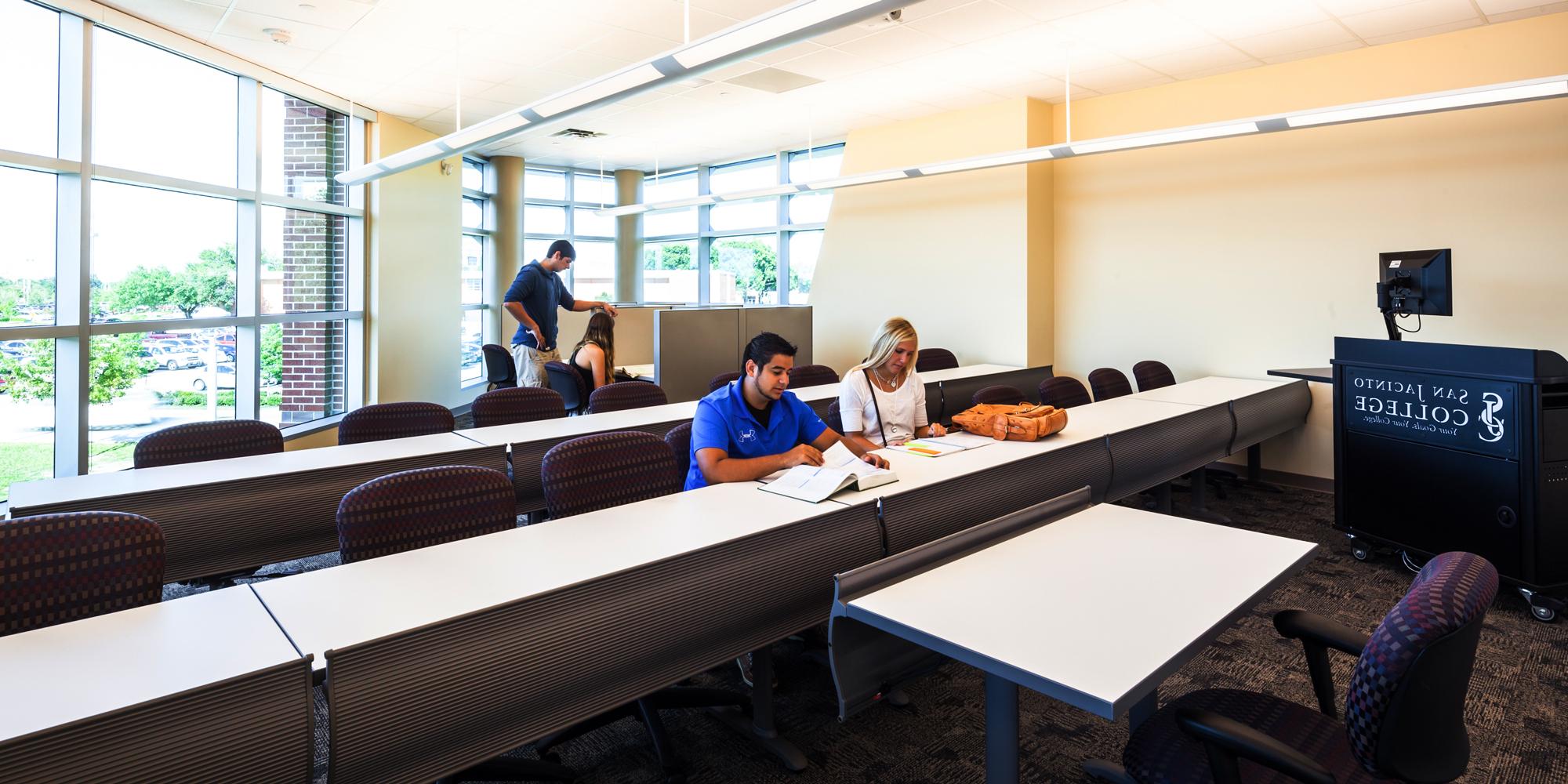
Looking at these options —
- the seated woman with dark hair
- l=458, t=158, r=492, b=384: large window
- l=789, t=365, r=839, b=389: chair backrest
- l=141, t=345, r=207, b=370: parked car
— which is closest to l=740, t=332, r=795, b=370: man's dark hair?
l=789, t=365, r=839, b=389: chair backrest

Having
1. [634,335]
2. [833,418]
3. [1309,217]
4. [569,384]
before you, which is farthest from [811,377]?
[1309,217]

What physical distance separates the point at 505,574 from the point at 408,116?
23.2 feet

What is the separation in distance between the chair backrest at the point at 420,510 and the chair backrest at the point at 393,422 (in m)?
1.39

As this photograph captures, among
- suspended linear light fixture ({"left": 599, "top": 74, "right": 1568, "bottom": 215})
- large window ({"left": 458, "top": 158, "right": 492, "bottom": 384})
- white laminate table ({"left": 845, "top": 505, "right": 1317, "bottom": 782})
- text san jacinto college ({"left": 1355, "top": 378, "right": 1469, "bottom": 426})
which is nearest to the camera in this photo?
white laminate table ({"left": 845, "top": 505, "right": 1317, "bottom": 782})

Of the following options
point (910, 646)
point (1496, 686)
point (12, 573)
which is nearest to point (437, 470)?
point (12, 573)

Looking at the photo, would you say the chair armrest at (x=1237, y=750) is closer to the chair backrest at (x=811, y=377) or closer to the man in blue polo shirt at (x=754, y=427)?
the man in blue polo shirt at (x=754, y=427)

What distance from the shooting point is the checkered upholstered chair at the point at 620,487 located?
2471 mm

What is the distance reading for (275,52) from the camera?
5.62 meters

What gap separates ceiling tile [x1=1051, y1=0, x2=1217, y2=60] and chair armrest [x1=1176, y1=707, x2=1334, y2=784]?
433 cm

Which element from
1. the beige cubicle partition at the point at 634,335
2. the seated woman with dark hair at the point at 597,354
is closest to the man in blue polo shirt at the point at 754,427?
the seated woman with dark hair at the point at 597,354

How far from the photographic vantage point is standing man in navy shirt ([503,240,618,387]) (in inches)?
246

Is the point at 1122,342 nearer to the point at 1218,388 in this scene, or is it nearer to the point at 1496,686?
the point at 1218,388

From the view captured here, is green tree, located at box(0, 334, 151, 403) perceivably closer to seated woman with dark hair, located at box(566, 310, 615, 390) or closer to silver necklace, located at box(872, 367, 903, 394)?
seated woman with dark hair, located at box(566, 310, 615, 390)

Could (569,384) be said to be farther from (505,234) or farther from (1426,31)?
(1426,31)
